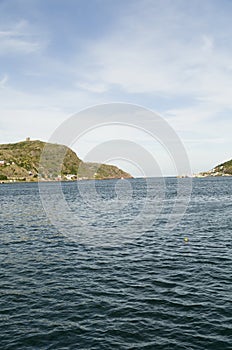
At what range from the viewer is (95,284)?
30.0 m

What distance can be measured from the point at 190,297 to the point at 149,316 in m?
4.75

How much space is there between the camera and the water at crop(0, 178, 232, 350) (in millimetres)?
20688

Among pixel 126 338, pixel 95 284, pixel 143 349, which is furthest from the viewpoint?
pixel 95 284

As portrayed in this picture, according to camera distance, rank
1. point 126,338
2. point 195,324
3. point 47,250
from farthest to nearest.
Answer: point 47,250 → point 195,324 → point 126,338

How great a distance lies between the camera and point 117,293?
90.8 feet

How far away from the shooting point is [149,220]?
68188mm

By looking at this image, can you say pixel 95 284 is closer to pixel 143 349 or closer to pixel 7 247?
pixel 143 349

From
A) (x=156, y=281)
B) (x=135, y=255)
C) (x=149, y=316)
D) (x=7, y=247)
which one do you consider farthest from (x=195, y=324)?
(x=7, y=247)

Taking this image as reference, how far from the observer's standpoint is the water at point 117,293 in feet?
67.9

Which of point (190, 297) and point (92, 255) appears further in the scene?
point (92, 255)

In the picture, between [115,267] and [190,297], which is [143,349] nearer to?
[190,297]

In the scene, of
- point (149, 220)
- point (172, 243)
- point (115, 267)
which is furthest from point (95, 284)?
point (149, 220)

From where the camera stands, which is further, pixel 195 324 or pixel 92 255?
pixel 92 255

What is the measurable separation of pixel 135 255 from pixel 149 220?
28.6 m
